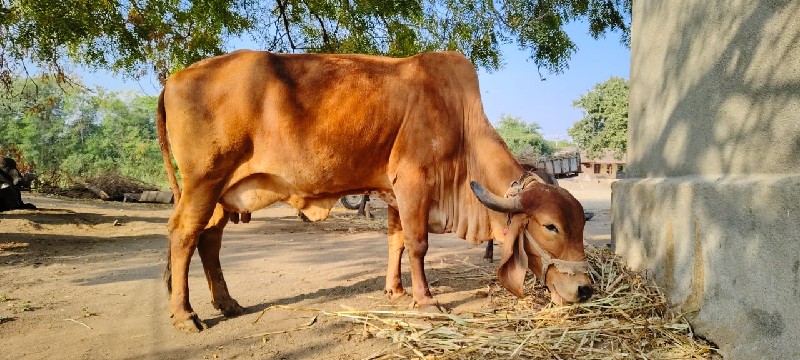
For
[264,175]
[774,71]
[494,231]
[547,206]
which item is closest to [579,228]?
[547,206]

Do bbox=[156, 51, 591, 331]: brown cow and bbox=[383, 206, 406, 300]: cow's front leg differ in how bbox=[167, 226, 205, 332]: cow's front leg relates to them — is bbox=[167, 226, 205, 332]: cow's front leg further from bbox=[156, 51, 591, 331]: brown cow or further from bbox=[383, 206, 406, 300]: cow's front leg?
bbox=[383, 206, 406, 300]: cow's front leg

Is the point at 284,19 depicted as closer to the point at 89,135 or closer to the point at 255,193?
the point at 255,193

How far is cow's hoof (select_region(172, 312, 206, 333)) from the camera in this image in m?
3.96

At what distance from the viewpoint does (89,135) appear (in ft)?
116

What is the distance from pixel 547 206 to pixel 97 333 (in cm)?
340

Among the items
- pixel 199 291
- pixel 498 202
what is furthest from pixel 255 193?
pixel 498 202

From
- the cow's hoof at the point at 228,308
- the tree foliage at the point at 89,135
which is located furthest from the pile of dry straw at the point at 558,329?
the tree foliage at the point at 89,135

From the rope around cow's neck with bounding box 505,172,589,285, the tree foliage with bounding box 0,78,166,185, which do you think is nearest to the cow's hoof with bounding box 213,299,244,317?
the rope around cow's neck with bounding box 505,172,589,285

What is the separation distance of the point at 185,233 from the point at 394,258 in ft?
6.04

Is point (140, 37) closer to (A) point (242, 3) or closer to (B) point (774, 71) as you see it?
(A) point (242, 3)

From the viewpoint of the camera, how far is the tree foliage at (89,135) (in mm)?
29719

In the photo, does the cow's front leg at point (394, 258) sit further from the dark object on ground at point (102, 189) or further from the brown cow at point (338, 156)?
the dark object on ground at point (102, 189)

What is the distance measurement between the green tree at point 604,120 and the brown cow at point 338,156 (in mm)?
39660

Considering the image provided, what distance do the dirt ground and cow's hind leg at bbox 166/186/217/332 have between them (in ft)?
0.71
